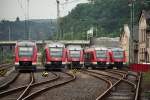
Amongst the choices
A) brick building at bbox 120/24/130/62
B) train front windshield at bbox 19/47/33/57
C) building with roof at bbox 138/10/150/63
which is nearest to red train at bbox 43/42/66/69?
train front windshield at bbox 19/47/33/57

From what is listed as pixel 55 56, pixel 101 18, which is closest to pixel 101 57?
pixel 55 56

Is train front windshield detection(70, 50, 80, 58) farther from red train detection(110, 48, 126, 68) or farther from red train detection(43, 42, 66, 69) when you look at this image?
red train detection(43, 42, 66, 69)

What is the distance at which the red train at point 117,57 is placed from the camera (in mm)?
68875

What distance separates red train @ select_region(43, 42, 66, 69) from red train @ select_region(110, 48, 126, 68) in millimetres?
13425

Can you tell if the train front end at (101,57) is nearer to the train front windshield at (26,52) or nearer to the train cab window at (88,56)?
the train cab window at (88,56)

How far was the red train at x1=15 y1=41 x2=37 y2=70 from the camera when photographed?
5184 cm

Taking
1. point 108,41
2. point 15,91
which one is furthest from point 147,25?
point 15,91

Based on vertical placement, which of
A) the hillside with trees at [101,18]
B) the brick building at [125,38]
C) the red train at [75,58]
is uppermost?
the hillside with trees at [101,18]

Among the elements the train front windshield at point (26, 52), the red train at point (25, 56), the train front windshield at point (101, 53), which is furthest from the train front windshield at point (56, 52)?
the train front windshield at point (101, 53)

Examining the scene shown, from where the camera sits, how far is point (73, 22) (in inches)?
7067

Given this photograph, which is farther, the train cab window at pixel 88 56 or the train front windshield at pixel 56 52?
the train cab window at pixel 88 56

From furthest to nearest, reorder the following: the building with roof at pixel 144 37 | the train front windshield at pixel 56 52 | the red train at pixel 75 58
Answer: the building with roof at pixel 144 37 → the red train at pixel 75 58 → the train front windshield at pixel 56 52

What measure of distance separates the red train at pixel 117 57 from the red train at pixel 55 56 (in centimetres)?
1342

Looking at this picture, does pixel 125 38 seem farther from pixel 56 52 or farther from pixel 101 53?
pixel 56 52
